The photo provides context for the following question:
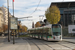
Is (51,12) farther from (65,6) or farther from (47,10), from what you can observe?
(65,6)

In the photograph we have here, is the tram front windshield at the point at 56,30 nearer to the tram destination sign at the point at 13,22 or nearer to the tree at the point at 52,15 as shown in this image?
the tram destination sign at the point at 13,22

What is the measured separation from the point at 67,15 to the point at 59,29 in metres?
44.4

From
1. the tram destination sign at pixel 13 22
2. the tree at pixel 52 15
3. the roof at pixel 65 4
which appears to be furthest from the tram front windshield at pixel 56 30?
the roof at pixel 65 4

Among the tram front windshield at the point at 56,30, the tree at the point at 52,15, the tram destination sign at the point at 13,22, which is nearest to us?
the tram destination sign at the point at 13,22

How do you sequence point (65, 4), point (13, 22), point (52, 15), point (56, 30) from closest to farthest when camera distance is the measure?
point (13, 22), point (56, 30), point (52, 15), point (65, 4)

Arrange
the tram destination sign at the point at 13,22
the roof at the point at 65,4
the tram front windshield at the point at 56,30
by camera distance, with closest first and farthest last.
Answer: the tram destination sign at the point at 13,22, the tram front windshield at the point at 56,30, the roof at the point at 65,4

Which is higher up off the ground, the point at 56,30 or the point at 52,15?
the point at 52,15

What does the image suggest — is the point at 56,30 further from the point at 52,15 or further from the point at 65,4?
the point at 65,4

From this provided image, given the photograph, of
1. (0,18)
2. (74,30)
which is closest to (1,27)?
(0,18)

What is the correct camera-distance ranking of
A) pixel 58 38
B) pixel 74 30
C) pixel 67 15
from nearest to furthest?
pixel 58 38 < pixel 74 30 < pixel 67 15

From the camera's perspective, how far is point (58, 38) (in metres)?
24.6

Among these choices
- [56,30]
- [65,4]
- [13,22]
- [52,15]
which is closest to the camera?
[13,22]

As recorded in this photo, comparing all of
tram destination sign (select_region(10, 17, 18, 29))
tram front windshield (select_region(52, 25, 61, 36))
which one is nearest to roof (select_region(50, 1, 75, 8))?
tram front windshield (select_region(52, 25, 61, 36))

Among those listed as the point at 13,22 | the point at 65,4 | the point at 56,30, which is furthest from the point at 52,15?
the point at 13,22
